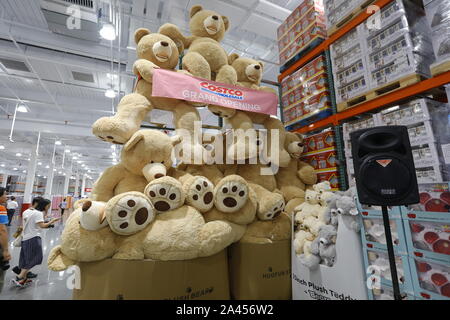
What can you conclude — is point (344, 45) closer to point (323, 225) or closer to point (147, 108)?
point (323, 225)

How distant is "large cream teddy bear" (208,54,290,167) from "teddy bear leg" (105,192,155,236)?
2.98 ft

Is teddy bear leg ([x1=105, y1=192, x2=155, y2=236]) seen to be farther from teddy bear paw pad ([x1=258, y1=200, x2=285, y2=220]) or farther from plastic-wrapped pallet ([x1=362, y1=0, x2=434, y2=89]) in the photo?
plastic-wrapped pallet ([x1=362, y1=0, x2=434, y2=89])

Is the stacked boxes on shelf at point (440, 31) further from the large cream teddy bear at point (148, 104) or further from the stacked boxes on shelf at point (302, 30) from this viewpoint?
the large cream teddy bear at point (148, 104)

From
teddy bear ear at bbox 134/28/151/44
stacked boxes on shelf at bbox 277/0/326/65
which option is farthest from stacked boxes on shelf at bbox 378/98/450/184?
teddy bear ear at bbox 134/28/151/44

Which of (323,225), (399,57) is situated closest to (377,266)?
(323,225)

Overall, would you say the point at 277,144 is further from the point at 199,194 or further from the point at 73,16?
the point at 73,16

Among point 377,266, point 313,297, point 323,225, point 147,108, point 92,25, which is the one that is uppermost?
point 92,25

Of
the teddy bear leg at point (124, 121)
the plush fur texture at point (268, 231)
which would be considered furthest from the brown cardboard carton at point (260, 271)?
the teddy bear leg at point (124, 121)

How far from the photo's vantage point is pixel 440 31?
5.05 ft

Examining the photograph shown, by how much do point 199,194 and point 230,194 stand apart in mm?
242

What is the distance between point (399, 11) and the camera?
5.67 feet

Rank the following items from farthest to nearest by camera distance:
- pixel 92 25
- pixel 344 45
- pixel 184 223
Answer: pixel 92 25
pixel 344 45
pixel 184 223

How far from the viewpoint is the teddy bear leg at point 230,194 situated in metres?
1.72
